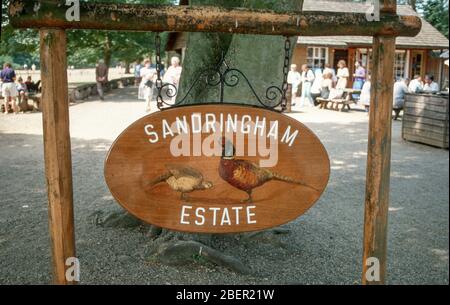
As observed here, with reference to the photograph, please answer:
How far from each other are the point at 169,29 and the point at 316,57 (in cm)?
2287

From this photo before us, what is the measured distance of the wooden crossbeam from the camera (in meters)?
2.38

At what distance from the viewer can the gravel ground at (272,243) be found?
4137 mm

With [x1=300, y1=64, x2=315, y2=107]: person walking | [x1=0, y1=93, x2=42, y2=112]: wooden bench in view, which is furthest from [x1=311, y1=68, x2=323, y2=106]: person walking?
[x1=0, y1=93, x2=42, y2=112]: wooden bench

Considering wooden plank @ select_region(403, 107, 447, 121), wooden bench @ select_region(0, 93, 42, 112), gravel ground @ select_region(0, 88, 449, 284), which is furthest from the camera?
wooden bench @ select_region(0, 93, 42, 112)

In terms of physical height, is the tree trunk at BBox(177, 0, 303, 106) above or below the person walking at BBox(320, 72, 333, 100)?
above

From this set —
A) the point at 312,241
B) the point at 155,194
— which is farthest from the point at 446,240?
the point at 155,194

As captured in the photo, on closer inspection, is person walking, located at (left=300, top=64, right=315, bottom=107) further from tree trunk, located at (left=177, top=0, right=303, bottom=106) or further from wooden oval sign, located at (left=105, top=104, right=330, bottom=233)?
wooden oval sign, located at (left=105, top=104, right=330, bottom=233)

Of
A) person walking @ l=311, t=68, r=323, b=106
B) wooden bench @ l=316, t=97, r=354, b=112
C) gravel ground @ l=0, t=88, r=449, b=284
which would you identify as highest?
person walking @ l=311, t=68, r=323, b=106

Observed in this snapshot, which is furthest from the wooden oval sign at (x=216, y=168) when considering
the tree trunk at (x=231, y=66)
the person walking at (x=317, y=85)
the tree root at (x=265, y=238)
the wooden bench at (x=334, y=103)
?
the person walking at (x=317, y=85)

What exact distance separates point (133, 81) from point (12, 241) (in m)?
30.8

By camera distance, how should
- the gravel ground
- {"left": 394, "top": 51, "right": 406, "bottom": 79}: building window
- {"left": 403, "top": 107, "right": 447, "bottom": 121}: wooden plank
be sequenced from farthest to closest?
{"left": 394, "top": 51, "right": 406, "bottom": 79}: building window
{"left": 403, "top": 107, "right": 447, "bottom": 121}: wooden plank
the gravel ground

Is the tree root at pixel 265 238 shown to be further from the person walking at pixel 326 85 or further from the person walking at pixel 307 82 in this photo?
the person walking at pixel 307 82

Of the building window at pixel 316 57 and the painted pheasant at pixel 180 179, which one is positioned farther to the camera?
the building window at pixel 316 57

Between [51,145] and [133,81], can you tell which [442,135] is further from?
[133,81]
